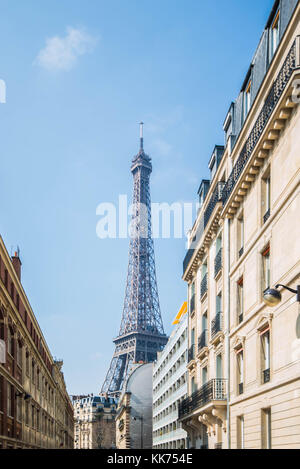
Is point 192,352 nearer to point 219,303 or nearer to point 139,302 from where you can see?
point 219,303

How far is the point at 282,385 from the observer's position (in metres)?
18.4

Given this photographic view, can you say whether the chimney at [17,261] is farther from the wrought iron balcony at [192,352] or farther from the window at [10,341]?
the wrought iron balcony at [192,352]

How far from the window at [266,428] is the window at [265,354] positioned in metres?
1.08

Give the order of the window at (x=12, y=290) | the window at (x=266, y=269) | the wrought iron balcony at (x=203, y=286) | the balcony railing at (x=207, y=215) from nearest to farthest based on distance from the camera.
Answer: the window at (x=266, y=269), the balcony railing at (x=207, y=215), the window at (x=12, y=290), the wrought iron balcony at (x=203, y=286)

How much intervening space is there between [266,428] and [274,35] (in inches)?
550

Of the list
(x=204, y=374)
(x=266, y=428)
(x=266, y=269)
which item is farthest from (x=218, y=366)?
(x=266, y=269)

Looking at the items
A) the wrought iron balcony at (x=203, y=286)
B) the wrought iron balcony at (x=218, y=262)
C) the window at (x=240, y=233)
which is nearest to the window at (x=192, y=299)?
the wrought iron balcony at (x=203, y=286)

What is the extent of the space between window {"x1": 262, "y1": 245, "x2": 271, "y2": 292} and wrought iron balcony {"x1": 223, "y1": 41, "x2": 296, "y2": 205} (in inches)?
148

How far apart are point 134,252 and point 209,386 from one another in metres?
140

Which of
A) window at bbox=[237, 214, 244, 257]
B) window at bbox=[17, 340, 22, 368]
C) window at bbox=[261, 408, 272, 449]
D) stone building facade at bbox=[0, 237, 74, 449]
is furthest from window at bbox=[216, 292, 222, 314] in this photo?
window at bbox=[17, 340, 22, 368]

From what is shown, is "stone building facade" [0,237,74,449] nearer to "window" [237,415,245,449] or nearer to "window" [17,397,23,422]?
"window" [17,397,23,422]

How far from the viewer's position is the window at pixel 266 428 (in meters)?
20.4
